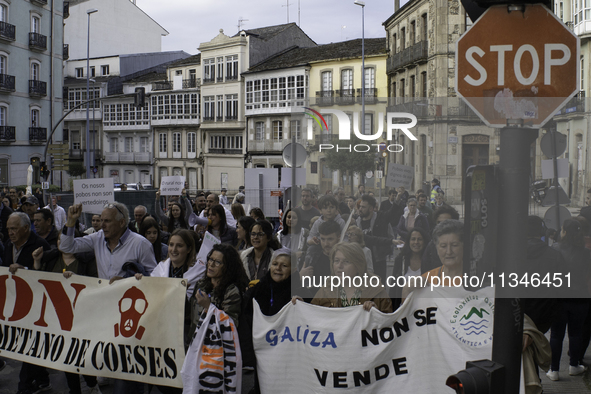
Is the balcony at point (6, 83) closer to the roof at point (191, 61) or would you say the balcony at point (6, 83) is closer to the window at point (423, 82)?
the roof at point (191, 61)

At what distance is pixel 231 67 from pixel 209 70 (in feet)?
8.94

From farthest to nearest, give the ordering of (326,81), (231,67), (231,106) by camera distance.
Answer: (231,106), (231,67), (326,81)

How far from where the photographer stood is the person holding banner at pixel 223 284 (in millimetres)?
4836

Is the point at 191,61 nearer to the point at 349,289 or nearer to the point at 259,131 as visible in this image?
the point at 259,131

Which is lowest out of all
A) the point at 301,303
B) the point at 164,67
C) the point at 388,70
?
the point at 301,303


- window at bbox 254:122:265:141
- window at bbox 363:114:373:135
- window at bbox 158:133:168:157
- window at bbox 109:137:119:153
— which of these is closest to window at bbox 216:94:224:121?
window at bbox 254:122:265:141

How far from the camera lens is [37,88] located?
38.8 meters

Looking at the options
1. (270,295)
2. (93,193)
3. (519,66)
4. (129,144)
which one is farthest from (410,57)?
(519,66)

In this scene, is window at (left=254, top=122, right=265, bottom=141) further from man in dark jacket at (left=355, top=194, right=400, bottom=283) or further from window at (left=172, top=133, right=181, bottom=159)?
man in dark jacket at (left=355, top=194, right=400, bottom=283)

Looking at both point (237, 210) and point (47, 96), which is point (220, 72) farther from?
point (237, 210)

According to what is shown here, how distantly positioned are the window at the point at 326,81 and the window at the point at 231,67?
8.45 metres

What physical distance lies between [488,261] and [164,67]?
63.8 meters

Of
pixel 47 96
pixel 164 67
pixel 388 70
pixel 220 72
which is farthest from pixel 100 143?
pixel 388 70

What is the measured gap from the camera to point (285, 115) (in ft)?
158
